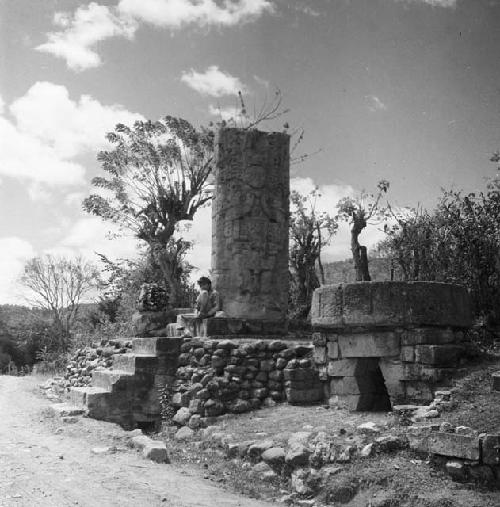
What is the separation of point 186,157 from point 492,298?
1535 cm

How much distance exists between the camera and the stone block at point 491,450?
16.3ft

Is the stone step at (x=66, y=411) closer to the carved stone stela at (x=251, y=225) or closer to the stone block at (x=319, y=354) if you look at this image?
the carved stone stela at (x=251, y=225)

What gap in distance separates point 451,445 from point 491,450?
13.7 inches

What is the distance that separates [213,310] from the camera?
36.9 ft

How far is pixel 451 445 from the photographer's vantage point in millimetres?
5203

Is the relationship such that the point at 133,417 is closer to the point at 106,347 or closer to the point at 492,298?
the point at 106,347

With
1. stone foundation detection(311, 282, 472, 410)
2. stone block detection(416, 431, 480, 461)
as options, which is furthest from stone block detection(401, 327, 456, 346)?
stone block detection(416, 431, 480, 461)

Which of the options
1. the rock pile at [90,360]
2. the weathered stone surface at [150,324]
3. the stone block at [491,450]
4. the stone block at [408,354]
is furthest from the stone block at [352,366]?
the rock pile at [90,360]

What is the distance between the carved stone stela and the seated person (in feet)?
0.75

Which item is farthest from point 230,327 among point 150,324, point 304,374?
point 304,374

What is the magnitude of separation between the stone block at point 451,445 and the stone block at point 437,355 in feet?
5.14

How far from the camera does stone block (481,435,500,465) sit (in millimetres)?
4957

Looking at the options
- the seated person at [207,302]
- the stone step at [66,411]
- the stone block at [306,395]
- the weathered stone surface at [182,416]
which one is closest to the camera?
the stone block at [306,395]

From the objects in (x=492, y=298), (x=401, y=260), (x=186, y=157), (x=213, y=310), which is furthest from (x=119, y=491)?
(x=186, y=157)
